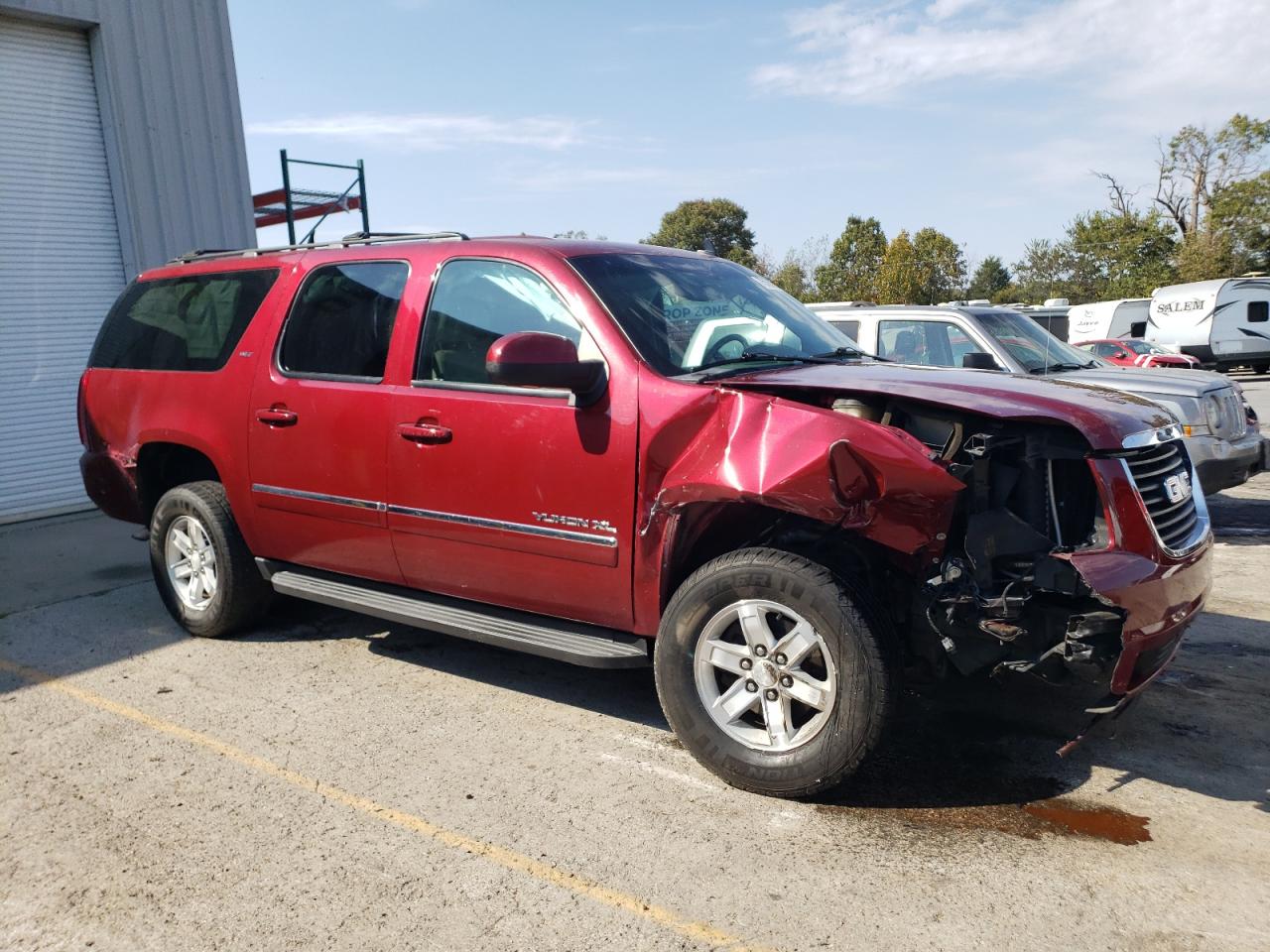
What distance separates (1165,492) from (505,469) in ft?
7.89

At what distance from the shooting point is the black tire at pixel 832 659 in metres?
3.20

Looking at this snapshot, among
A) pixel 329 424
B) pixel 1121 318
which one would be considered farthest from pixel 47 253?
pixel 1121 318

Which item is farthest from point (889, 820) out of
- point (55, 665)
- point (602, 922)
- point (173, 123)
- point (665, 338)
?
point (173, 123)

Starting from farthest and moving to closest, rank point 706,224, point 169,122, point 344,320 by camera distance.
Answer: point 706,224
point 169,122
point 344,320

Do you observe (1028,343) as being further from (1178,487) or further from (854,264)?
(854,264)

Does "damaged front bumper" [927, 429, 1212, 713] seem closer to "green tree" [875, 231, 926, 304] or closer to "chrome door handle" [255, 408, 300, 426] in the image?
"chrome door handle" [255, 408, 300, 426]

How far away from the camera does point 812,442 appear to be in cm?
323

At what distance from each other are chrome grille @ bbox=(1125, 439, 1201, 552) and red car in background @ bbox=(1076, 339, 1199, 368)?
50.8ft

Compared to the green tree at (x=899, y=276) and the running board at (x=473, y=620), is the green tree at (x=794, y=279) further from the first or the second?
the running board at (x=473, y=620)

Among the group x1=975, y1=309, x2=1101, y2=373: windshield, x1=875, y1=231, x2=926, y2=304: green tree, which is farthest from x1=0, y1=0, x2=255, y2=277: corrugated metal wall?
x1=875, y1=231, x2=926, y2=304: green tree

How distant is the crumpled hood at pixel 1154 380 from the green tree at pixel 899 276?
34146 millimetres

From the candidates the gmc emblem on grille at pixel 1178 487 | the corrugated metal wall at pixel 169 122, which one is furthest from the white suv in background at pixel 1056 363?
the corrugated metal wall at pixel 169 122

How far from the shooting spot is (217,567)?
5.18m

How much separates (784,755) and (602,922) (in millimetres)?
904
